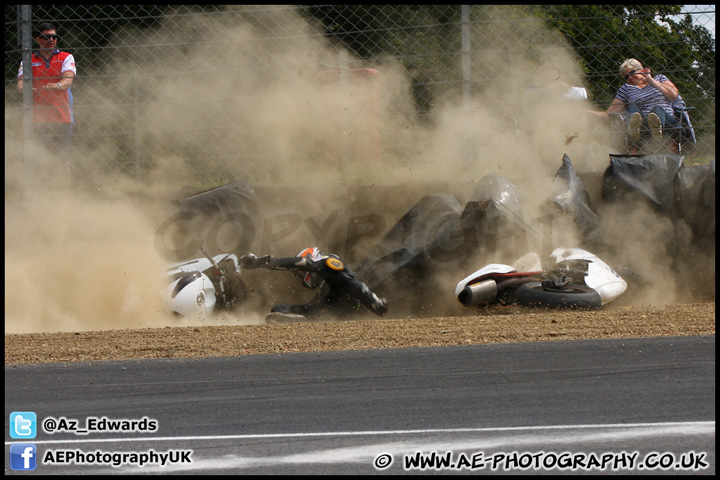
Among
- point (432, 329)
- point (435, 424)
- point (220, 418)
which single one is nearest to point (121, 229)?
point (432, 329)

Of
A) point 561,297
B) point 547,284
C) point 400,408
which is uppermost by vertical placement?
point 547,284

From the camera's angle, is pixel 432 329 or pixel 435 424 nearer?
pixel 435 424

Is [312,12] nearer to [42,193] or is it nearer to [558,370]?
[42,193]

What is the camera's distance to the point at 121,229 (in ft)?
26.6

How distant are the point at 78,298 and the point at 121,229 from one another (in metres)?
0.87

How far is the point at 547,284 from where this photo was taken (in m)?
6.43

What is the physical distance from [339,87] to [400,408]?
559 centimetres

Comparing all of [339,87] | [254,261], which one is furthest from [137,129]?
[254,261]

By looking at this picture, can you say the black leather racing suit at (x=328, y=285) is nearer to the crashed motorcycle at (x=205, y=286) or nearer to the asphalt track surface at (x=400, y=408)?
the crashed motorcycle at (x=205, y=286)

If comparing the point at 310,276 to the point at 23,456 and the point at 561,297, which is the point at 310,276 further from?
the point at 23,456

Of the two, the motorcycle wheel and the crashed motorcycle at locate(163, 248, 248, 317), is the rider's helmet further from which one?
the motorcycle wheel

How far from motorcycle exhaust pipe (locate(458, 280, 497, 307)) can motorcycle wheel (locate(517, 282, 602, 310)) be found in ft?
0.72

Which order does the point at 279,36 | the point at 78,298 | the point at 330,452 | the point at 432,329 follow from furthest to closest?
the point at 279,36
the point at 78,298
the point at 432,329
the point at 330,452

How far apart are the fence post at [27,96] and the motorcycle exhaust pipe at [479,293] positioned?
4721 mm
